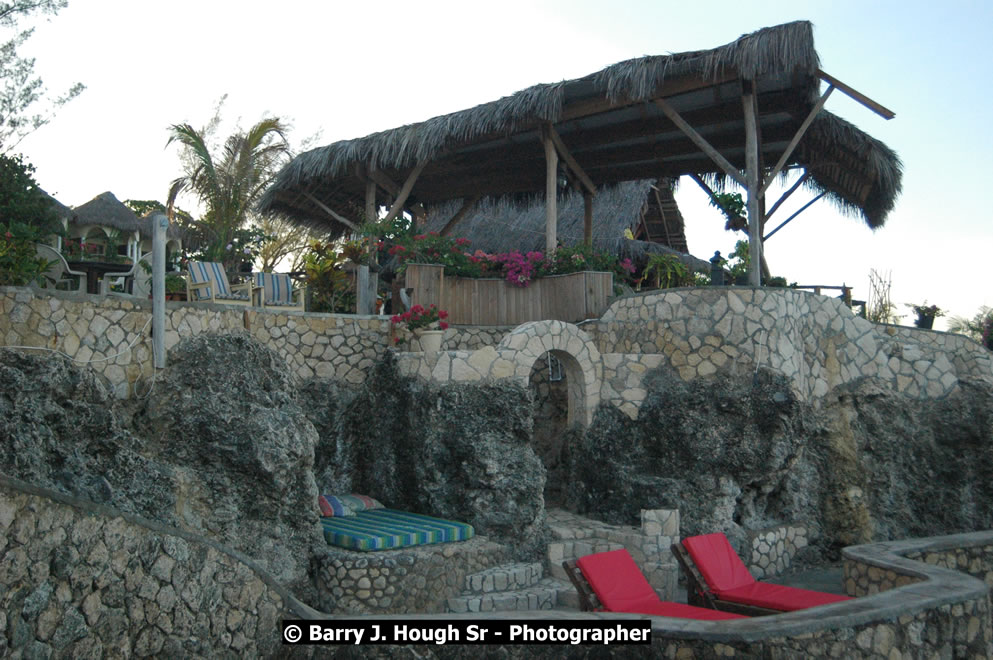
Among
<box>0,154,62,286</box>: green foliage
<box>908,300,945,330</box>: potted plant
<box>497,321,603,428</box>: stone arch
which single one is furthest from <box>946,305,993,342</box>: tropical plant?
<box>0,154,62,286</box>: green foliage

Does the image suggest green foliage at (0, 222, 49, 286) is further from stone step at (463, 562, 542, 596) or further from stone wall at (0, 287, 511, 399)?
stone step at (463, 562, 542, 596)

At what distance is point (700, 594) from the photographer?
852 centimetres

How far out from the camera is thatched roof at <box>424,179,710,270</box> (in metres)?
17.4

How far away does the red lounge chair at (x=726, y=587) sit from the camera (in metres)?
7.98

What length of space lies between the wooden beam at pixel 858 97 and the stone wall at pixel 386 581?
8205 mm

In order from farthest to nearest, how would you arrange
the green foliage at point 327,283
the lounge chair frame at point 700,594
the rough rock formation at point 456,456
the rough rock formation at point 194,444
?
the green foliage at point 327,283
the rough rock formation at point 456,456
the lounge chair frame at point 700,594
the rough rock formation at point 194,444

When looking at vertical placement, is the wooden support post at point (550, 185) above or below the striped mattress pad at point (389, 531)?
above

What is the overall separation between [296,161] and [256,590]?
9454mm

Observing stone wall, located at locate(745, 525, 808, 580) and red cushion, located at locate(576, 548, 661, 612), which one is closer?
red cushion, located at locate(576, 548, 661, 612)

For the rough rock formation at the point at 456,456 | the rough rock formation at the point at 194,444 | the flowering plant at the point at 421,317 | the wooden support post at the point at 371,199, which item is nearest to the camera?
the rough rock formation at the point at 194,444

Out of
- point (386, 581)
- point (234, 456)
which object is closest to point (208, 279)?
point (234, 456)

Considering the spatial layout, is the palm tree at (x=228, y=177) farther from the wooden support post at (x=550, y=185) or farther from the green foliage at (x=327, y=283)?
the wooden support post at (x=550, y=185)

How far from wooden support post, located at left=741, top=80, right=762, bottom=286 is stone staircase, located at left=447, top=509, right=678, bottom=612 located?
159 inches

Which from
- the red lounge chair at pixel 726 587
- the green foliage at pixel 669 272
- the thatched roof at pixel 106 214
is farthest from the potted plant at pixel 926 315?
the thatched roof at pixel 106 214
